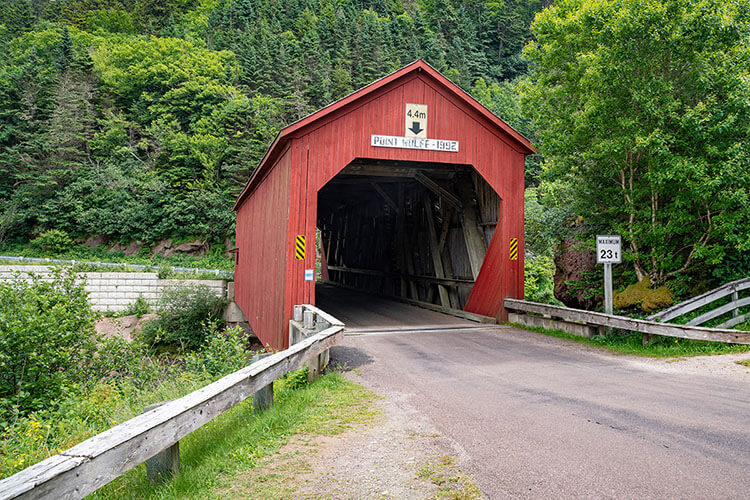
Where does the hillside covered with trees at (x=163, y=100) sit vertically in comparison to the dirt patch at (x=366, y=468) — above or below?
above

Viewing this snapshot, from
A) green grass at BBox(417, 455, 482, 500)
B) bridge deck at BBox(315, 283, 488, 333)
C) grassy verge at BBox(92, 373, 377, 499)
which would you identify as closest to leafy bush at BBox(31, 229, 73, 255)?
bridge deck at BBox(315, 283, 488, 333)

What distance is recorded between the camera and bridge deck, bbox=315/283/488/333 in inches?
398

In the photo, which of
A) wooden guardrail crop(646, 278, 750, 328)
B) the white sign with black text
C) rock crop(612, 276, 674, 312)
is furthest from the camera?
the white sign with black text

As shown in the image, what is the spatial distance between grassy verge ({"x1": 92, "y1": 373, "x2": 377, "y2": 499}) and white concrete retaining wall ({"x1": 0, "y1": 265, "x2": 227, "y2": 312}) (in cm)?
1710

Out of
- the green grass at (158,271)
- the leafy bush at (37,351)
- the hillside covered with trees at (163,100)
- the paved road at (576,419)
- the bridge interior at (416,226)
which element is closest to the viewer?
the paved road at (576,419)

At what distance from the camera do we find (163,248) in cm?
3112

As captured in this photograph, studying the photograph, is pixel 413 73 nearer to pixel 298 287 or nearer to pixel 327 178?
pixel 327 178

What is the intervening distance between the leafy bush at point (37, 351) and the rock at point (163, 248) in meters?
→ 21.8

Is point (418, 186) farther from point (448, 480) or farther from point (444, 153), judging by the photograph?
point (448, 480)

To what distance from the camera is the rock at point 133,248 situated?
3110 cm

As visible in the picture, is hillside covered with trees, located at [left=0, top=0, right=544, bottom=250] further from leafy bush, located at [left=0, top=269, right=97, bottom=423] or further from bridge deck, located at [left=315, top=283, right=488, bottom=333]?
leafy bush, located at [left=0, top=269, right=97, bottom=423]

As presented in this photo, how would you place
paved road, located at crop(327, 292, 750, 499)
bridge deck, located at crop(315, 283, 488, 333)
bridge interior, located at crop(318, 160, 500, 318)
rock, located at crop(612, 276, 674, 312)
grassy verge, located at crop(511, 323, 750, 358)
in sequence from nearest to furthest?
paved road, located at crop(327, 292, 750, 499)
grassy verge, located at crop(511, 323, 750, 358)
rock, located at crop(612, 276, 674, 312)
bridge deck, located at crop(315, 283, 488, 333)
bridge interior, located at crop(318, 160, 500, 318)

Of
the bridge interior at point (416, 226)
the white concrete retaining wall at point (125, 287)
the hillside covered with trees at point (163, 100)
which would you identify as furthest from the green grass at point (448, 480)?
the hillside covered with trees at point (163, 100)

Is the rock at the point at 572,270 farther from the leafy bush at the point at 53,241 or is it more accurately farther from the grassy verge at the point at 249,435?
the leafy bush at the point at 53,241
